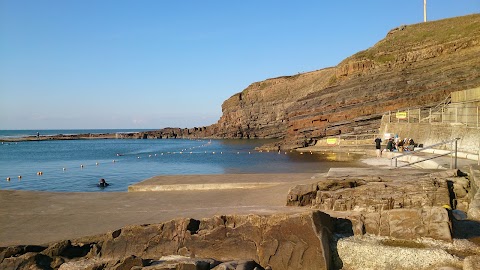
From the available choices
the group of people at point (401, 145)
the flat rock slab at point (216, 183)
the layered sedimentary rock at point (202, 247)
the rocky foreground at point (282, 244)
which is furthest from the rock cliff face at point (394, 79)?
the layered sedimentary rock at point (202, 247)

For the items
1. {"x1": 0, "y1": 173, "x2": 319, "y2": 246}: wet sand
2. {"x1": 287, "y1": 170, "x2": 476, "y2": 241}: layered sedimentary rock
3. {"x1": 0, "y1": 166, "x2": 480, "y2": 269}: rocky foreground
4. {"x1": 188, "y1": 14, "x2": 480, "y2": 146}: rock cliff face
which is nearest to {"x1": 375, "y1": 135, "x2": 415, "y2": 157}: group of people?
{"x1": 0, "y1": 173, "x2": 319, "y2": 246}: wet sand

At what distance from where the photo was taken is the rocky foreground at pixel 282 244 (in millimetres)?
7258

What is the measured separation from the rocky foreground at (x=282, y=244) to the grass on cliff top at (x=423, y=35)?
145 ft

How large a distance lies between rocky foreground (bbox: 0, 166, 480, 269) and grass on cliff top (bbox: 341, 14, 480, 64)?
1746 inches

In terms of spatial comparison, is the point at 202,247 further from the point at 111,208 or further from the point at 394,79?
the point at 394,79

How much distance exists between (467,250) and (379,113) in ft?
127

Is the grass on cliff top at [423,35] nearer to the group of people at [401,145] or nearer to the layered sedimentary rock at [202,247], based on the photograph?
the group of people at [401,145]

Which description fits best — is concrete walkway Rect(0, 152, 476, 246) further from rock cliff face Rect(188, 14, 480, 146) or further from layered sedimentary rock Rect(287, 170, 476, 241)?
rock cliff face Rect(188, 14, 480, 146)

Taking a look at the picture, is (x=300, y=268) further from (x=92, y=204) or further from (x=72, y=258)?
(x=92, y=204)

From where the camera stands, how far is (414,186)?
998cm

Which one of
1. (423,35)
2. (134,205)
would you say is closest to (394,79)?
(423,35)

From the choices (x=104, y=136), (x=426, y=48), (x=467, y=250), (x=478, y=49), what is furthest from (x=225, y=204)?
(x=104, y=136)

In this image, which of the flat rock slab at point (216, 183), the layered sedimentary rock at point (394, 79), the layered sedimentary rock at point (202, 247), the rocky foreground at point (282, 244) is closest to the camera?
the rocky foreground at point (282, 244)

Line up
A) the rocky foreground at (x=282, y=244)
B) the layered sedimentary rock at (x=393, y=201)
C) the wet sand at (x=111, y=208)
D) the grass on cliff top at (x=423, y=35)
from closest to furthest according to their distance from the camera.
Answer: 1. the rocky foreground at (x=282, y=244)
2. the layered sedimentary rock at (x=393, y=201)
3. the wet sand at (x=111, y=208)
4. the grass on cliff top at (x=423, y=35)
